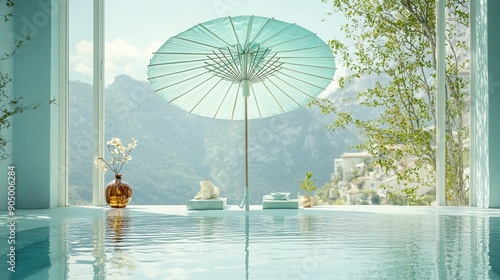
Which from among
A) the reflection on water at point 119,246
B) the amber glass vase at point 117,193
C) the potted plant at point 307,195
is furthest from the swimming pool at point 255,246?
the potted plant at point 307,195

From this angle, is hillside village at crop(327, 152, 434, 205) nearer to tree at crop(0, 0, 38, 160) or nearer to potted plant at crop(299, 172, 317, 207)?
potted plant at crop(299, 172, 317, 207)

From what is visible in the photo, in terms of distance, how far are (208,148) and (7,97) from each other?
4820 mm

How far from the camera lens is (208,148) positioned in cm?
1049

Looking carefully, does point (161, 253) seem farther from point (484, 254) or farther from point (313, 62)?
point (313, 62)

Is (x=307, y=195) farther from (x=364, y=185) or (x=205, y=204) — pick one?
(x=364, y=185)

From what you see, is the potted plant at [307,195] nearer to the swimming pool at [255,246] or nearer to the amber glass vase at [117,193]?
the swimming pool at [255,246]

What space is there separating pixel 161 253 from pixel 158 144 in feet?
25.1

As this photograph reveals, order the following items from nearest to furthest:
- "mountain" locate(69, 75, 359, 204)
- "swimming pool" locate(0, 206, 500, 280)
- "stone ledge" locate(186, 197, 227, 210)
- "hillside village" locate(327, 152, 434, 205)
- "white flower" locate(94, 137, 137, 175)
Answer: "swimming pool" locate(0, 206, 500, 280) < "stone ledge" locate(186, 197, 227, 210) < "white flower" locate(94, 137, 137, 175) < "hillside village" locate(327, 152, 434, 205) < "mountain" locate(69, 75, 359, 204)

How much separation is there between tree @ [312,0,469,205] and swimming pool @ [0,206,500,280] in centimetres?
212

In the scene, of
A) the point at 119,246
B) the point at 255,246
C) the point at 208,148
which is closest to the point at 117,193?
the point at 119,246

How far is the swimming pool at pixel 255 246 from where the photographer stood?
2.41 m

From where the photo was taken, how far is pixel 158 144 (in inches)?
412

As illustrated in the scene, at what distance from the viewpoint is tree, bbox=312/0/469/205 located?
279 inches

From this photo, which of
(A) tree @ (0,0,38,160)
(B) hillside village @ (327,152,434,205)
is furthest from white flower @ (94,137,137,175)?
(B) hillside village @ (327,152,434,205)
